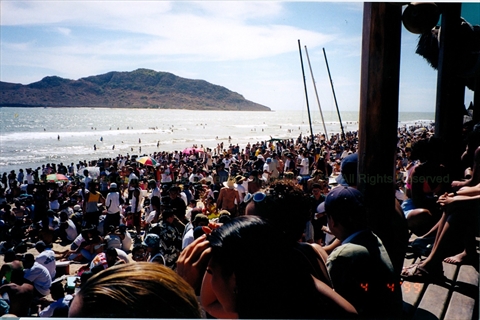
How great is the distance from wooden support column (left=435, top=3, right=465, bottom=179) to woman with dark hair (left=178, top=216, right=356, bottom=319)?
3979mm

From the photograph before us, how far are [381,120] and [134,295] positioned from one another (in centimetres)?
190

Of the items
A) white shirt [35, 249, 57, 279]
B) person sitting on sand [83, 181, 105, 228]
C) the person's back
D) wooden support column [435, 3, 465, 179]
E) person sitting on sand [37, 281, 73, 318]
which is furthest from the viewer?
person sitting on sand [83, 181, 105, 228]

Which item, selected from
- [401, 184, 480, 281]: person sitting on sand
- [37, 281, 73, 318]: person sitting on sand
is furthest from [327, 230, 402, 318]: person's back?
[37, 281, 73, 318]: person sitting on sand

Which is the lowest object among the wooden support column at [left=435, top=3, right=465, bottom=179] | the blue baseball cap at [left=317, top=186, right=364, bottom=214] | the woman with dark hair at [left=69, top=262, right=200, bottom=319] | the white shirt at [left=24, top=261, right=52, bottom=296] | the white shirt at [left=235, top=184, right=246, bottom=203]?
the white shirt at [left=24, top=261, right=52, bottom=296]

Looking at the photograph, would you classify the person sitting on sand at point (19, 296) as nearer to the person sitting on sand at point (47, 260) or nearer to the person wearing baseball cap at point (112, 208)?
the person sitting on sand at point (47, 260)

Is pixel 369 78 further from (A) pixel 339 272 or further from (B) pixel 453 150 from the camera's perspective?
(B) pixel 453 150

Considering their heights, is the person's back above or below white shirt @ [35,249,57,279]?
above

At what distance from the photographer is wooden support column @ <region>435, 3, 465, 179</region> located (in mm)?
4613

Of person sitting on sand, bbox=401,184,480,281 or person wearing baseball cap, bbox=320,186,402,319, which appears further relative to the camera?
person sitting on sand, bbox=401,184,480,281

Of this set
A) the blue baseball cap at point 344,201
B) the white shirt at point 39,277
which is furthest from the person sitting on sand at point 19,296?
the blue baseball cap at point 344,201

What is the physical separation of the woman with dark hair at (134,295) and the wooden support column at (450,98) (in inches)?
171

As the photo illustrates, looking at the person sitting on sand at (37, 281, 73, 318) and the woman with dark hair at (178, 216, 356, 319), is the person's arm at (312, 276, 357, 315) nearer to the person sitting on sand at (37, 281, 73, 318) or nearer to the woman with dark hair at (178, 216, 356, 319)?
the woman with dark hair at (178, 216, 356, 319)

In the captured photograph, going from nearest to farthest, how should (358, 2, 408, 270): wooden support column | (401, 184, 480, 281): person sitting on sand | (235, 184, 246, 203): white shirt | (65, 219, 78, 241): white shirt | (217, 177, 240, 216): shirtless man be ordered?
(358, 2, 408, 270): wooden support column < (401, 184, 480, 281): person sitting on sand < (217, 177, 240, 216): shirtless man < (235, 184, 246, 203): white shirt < (65, 219, 78, 241): white shirt

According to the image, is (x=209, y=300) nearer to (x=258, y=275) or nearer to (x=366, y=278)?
(x=258, y=275)
